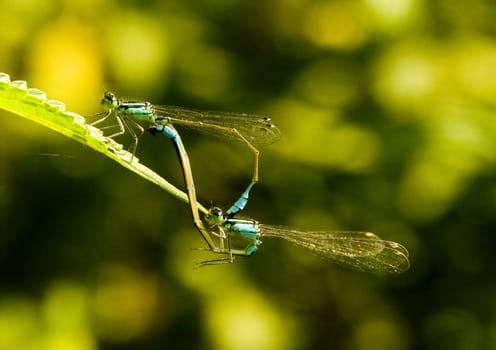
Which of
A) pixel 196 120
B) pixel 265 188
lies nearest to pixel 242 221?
pixel 196 120

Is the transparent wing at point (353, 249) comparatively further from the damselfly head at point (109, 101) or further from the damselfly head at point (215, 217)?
the damselfly head at point (109, 101)

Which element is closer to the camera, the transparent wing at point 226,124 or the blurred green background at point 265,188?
the transparent wing at point 226,124

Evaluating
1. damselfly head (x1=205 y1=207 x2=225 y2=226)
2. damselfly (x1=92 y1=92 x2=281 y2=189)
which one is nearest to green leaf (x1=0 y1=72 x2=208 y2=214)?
damselfly head (x1=205 y1=207 x2=225 y2=226)

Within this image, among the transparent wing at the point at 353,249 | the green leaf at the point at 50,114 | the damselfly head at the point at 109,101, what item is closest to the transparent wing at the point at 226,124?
the damselfly head at the point at 109,101

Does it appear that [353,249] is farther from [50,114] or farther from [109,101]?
[50,114]

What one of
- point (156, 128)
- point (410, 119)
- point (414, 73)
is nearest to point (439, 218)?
point (410, 119)

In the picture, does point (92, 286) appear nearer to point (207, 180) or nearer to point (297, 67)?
point (207, 180)

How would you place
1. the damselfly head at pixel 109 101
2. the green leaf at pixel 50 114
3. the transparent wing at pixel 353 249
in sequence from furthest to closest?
the transparent wing at pixel 353 249
the damselfly head at pixel 109 101
the green leaf at pixel 50 114
